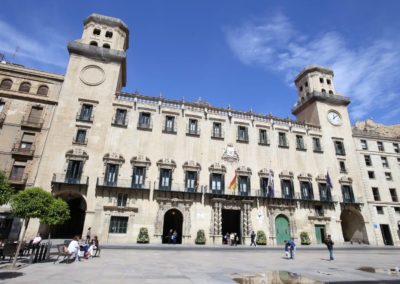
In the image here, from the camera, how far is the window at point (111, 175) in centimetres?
2658

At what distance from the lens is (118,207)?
25938 millimetres

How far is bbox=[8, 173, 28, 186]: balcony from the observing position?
78.9ft

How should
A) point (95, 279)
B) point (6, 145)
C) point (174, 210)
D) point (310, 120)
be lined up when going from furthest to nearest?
point (310, 120), point (174, 210), point (6, 145), point (95, 279)

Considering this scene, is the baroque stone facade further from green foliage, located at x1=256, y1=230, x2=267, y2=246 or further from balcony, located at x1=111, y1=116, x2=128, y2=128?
green foliage, located at x1=256, y1=230, x2=267, y2=246

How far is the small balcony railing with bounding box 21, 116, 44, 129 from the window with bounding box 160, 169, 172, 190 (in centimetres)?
1424

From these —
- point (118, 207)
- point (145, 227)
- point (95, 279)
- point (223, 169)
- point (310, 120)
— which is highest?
point (310, 120)

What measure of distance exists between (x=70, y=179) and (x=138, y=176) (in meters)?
6.85

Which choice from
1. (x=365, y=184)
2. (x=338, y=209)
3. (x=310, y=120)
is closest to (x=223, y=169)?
(x=338, y=209)

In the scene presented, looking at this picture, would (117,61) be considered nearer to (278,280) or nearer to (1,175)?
(1,175)

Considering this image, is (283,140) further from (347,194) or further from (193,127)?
(193,127)

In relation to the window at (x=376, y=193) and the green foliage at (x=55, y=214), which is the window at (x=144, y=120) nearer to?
the green foliage at (x=55, y=214)

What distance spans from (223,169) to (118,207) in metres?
12.8

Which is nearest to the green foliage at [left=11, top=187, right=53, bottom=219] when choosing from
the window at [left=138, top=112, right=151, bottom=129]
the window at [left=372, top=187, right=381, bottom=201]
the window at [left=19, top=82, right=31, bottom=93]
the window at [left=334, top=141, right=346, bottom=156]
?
the window at [left=138, top=112, right=151, bottom=129]

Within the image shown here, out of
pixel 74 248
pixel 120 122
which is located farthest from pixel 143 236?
pixel 120 122
